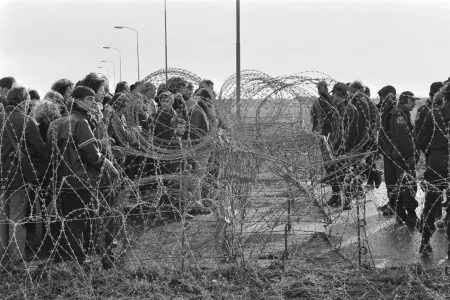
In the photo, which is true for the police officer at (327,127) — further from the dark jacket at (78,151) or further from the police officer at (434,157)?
the dark jacket at (78,151)

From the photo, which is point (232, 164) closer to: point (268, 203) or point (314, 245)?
point (268, 203)

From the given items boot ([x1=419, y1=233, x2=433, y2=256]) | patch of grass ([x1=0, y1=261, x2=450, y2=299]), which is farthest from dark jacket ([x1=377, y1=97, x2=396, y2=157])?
patch of grass ([x1=0, y1=261, x2=450, y2=299])

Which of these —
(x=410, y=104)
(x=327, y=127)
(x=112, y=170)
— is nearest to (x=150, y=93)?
(x=112, y=170)

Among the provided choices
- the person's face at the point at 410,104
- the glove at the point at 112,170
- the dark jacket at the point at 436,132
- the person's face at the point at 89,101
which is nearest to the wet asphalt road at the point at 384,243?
the dark jacket at the point at 436,132

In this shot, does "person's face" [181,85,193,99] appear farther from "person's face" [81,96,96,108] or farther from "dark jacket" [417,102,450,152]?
"dark jacket" [417,102,450,152]

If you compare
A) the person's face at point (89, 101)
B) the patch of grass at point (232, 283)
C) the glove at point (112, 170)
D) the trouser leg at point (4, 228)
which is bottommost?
the patch of grass at point (232, 283)

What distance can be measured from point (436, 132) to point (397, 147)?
167 cm

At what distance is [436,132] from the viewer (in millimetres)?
6523

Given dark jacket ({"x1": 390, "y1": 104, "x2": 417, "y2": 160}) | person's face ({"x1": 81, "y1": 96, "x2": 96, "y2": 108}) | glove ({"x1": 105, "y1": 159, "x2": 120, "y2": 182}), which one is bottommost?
glove ({"x1": 105, "y1": 159, "x2": 120, "y2": 182})

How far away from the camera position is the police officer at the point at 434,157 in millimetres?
6404

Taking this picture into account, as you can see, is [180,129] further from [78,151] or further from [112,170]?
[78,151]

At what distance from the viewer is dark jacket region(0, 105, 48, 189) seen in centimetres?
608

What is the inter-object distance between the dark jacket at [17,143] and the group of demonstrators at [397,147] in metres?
2.88

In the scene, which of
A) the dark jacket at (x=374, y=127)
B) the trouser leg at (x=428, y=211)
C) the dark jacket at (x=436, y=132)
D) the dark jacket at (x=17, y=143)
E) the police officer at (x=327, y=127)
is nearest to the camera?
the dark jacket at (x=17, y=143)
